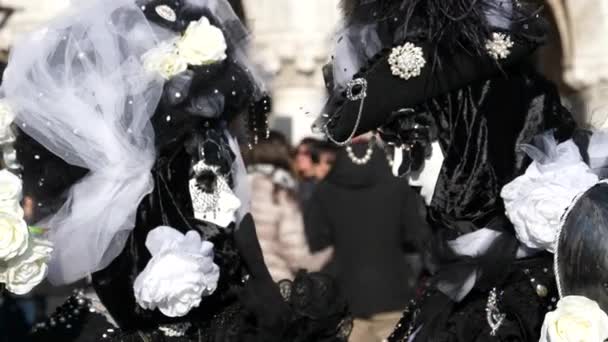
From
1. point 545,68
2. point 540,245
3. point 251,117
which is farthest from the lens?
point 545,68

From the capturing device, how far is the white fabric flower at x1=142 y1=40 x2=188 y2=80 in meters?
2.62

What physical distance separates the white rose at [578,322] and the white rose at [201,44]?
102cm

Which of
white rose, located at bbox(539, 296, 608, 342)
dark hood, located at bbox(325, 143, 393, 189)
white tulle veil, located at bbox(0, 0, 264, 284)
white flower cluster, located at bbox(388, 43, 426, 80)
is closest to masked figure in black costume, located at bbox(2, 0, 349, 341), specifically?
white tulle veil, located at bbox(0, 0, 264, 284)

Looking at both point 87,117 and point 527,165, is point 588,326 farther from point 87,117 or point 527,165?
point 87,117

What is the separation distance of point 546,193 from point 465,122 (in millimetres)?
291

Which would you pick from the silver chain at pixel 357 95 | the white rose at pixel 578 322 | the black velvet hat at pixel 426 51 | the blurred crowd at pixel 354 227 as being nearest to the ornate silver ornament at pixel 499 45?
the black velvet hat at pixel 426 51

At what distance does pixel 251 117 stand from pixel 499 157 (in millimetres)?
680

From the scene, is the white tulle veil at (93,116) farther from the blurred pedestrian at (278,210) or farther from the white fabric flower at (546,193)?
the blurred pedestrian at (278,210)

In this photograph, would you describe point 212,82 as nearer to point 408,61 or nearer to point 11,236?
point 408,61

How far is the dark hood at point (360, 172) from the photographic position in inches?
189

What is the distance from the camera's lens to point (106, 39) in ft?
8.64

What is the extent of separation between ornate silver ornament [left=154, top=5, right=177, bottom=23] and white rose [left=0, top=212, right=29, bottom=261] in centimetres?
60

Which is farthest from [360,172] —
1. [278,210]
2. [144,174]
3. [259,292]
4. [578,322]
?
[578,322]

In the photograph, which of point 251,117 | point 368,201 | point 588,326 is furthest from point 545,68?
point 588,326
